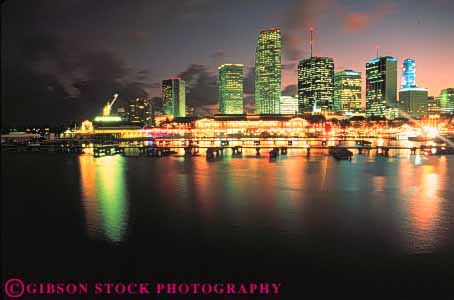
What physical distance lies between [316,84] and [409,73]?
41.9 m

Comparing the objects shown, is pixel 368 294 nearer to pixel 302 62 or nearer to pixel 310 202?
pixel 310 202

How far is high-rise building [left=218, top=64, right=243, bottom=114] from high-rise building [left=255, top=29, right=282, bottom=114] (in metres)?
7.76

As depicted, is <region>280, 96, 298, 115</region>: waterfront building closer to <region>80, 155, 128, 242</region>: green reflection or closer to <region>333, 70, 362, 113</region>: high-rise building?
<region>333, 70, 362, 113</region>: high-rise building

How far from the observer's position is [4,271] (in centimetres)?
805

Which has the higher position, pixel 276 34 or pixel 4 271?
pixel 276 34

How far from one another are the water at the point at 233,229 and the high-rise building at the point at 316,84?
12716 centimetres

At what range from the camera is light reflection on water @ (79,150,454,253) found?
1055 centimetres

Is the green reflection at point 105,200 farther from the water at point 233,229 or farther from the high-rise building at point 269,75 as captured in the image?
the high-rise building at point 269,75

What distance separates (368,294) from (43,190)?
1482 centimetres

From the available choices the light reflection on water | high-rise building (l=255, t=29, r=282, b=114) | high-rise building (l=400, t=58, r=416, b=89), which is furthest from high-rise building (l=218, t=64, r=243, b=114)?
the light reflection on water

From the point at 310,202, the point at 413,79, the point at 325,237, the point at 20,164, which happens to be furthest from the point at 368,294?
the point at 413,79

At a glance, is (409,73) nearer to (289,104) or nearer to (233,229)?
(289,104)

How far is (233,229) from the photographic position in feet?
35.0

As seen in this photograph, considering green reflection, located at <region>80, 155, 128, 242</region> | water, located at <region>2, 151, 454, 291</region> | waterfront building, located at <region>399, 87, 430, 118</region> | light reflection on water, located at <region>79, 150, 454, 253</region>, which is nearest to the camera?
water, located at <region>2, 151, 454, 291</region>
